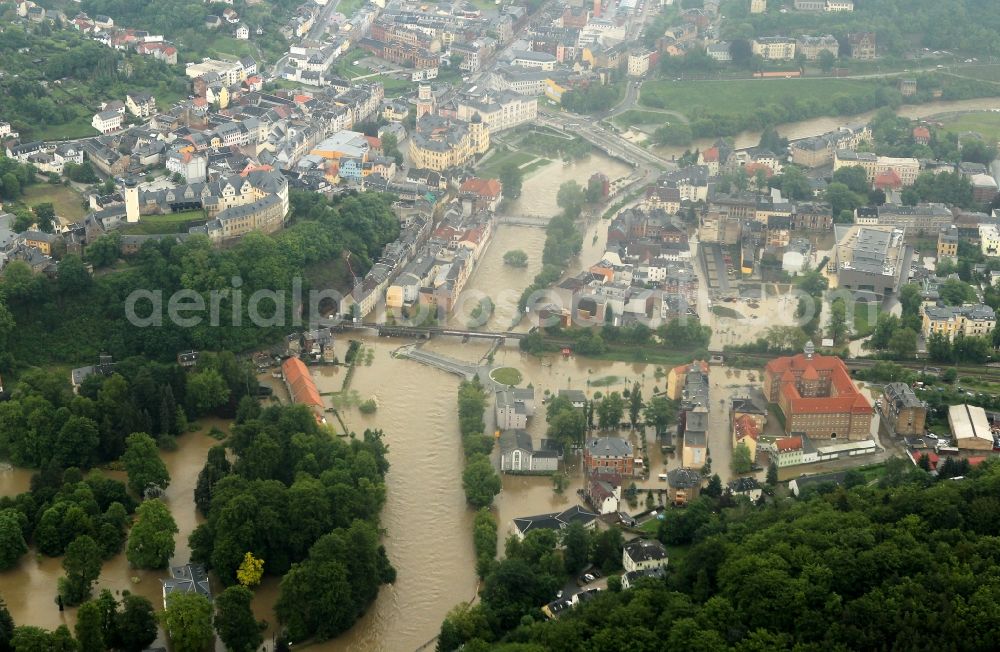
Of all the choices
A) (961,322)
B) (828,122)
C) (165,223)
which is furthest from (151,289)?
(828,122)

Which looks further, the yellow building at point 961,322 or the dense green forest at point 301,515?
the yellow building at point 961,322

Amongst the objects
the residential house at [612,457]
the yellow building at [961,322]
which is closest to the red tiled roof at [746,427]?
the residential house at [612,457]

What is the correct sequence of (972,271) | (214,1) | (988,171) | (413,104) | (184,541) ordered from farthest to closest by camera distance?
(214,1)
(413,104)
(988,171)
(972,271)
(184,541)

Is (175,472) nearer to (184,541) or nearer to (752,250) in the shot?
(184,541)

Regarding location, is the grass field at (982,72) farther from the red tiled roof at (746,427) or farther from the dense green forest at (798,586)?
the dense green forest at (798,586)

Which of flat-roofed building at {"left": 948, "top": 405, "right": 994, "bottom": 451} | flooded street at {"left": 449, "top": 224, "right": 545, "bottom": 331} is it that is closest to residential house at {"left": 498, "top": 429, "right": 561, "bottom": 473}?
flooded street at {"left": 449, "top": 224, "right": 545, "bottom": 331}

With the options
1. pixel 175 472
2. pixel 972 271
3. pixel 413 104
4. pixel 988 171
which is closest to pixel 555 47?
pixel 413 104

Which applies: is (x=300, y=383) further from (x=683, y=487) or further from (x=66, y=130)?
(x=66, y=130)
